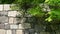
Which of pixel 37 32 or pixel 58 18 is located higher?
pixel 58 18

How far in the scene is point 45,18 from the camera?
5.54 metres

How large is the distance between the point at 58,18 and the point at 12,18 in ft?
4.05

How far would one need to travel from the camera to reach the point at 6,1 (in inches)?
249

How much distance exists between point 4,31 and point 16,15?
1.70ft

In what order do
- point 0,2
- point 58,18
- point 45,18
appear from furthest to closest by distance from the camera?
1. point 0,2
2. point 45,18
3. point 58,18

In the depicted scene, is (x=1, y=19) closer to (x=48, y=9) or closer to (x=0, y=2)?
(x=0, y=2)

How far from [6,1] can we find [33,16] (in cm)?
110

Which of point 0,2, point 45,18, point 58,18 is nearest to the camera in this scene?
point 58,18

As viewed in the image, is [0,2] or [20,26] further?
[0,2]

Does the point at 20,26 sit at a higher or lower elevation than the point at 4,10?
lower

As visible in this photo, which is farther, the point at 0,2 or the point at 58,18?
the point at 0,2

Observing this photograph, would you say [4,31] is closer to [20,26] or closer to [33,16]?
[20,26]

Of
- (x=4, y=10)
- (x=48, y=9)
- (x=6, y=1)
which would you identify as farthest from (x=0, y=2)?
(x=48, y=9)

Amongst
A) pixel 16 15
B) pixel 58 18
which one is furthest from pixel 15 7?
pixel 58 18
